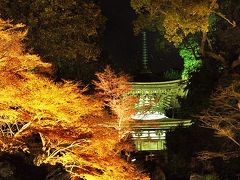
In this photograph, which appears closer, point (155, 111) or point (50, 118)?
point (50, 118)

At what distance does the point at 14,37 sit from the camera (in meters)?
10.1

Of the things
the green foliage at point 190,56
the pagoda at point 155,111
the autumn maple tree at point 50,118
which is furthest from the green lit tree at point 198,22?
the autumn maple tree at point 50,118

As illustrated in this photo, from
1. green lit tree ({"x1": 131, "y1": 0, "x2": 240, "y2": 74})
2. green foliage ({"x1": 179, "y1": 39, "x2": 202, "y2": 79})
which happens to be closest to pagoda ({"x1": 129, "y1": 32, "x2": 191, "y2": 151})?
green foliage ({"x1": 179, "y1": 39, "x2": 202, "y2": 79})

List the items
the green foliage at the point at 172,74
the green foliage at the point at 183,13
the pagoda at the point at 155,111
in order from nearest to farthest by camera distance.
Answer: the green foliage at the point at 183,13 → the pagoda at the point at 155,111 → the green foliage at the point at 172,74

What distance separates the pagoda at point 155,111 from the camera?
19484 millimetres

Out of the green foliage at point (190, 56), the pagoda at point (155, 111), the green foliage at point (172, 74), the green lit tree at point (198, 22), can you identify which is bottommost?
the pagoda at point (155, 111)

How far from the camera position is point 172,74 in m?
23.2

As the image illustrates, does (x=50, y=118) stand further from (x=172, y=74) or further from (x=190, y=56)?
(x=172, y=74)

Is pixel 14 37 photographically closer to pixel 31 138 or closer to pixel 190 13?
pixel 31 138

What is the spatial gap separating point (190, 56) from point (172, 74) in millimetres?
2671

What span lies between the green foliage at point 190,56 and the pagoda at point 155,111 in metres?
0.62

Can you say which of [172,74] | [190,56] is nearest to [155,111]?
[190,56]

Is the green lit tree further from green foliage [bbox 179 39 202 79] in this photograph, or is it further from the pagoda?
the pagoda

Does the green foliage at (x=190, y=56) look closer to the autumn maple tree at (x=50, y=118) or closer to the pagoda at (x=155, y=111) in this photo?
the pagoda at (x=155, y=111)
